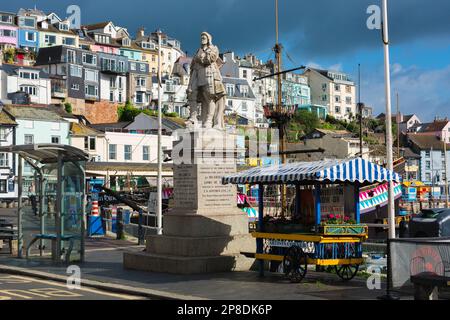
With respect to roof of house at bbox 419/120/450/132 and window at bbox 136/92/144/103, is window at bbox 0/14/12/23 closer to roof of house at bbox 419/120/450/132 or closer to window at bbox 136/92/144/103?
window at bbox 136/92/144/103

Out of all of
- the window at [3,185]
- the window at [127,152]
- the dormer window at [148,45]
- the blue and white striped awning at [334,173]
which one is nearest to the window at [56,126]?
the window at [127,152]

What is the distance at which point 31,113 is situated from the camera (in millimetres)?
80000

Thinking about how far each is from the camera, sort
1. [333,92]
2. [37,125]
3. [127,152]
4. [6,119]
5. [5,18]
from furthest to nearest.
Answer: [333,92] < [5,18] < [127,152] < [37,125] < [6,119]

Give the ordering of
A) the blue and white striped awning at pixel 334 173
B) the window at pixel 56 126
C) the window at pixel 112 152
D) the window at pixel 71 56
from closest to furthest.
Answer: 1. the blue and white striped awning at pixel 334 173
2. the window at pixel 56 126
3. the window at pixel 112 152
4. the window at pixel 71 56

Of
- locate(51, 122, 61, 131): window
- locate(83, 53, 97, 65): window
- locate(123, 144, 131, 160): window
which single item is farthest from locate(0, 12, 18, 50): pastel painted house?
locate(123, 144, 131, 160): window

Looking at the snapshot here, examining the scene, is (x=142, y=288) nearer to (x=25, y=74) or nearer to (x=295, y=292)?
(x=295, y=292)

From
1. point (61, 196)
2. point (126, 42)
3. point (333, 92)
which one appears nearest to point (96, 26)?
point (126, 42)

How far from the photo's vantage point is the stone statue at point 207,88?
19.6 metres

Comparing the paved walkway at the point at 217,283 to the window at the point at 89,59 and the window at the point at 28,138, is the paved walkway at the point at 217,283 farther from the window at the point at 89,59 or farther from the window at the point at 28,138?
the window at the point at 89,59

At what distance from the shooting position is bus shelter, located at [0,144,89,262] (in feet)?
67.2

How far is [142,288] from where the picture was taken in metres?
14.9

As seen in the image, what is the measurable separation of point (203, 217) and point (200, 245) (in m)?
0.81

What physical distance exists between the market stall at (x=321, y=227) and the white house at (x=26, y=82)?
83.5 meters

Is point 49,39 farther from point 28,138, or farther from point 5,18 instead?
point 28,138
